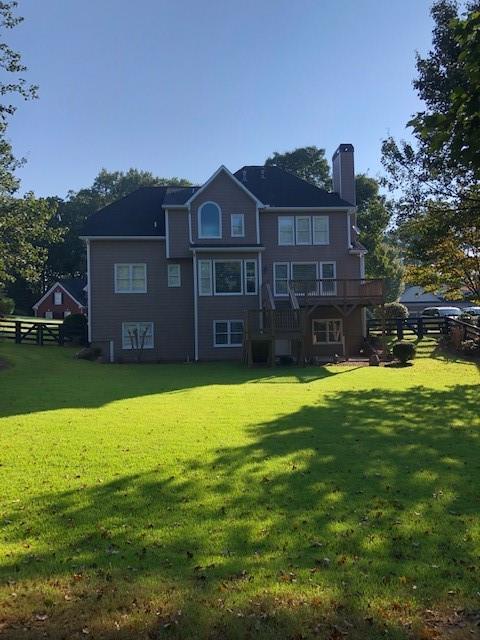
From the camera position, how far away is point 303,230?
1212 inches

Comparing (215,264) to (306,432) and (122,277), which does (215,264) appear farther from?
(306,432)

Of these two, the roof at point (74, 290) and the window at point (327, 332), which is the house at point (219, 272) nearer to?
the window at point (327, 332)

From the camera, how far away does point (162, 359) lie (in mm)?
29984

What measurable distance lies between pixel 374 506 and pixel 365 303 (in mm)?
22822

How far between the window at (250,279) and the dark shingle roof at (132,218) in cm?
492

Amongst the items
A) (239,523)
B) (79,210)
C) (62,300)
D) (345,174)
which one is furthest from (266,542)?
(79,210)

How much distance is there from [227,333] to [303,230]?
274 inches

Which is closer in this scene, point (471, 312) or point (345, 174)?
point (345, 174)

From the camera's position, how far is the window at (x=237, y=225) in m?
29.8

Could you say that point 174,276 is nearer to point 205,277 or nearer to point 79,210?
point 205,277

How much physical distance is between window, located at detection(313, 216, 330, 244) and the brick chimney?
2.46 metres

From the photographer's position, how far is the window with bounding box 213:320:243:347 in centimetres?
2967

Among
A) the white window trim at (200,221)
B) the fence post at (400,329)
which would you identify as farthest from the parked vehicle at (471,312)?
the white window trim at (200,221)

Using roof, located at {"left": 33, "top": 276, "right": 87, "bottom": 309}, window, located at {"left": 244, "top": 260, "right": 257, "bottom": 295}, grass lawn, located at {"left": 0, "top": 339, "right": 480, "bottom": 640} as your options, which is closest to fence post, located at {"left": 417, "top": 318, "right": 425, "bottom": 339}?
window, located at {"left": 244, "top": 260, "right": 257, "bottom": 295}
